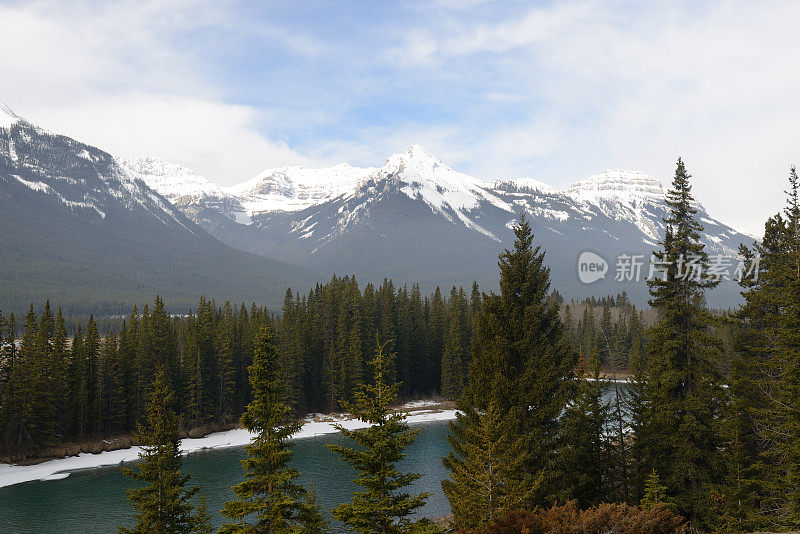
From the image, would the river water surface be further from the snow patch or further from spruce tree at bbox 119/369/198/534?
spruce tree at bbox 119/369/198/534

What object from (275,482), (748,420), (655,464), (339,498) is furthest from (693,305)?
(339,498)

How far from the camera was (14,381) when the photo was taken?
2403 inches

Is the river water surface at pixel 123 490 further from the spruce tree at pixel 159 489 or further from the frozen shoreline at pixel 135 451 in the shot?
the spruce tree at pixel 159 489

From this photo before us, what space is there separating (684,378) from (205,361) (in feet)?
243

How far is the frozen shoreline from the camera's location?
187 ft

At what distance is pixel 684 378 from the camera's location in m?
26.1

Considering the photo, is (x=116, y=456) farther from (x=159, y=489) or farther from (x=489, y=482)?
(x=489, y=482)

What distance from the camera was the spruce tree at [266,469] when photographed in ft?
59.7

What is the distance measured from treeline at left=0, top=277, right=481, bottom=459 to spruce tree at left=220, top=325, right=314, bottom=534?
129ft

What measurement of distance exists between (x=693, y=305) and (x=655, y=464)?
8344 mm

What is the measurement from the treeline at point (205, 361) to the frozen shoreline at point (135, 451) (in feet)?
11.9

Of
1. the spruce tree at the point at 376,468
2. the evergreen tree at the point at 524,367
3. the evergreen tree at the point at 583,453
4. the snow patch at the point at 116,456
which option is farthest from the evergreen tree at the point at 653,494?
the snow patch at the point at 116,456

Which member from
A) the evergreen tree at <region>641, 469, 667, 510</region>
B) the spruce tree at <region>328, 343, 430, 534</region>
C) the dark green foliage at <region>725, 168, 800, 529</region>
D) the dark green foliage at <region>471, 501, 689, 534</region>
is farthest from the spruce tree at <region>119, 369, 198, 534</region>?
the dark green foliage at <region>725, 168, 800, 529</region>

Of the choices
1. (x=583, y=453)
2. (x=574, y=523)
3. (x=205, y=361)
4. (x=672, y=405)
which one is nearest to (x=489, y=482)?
(x=574, y=523)
